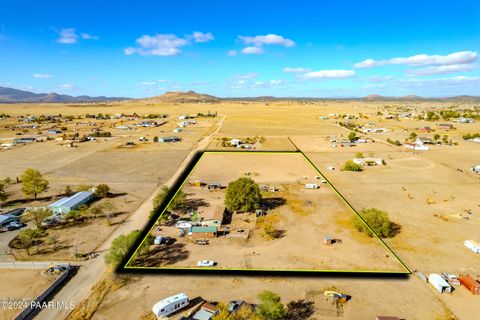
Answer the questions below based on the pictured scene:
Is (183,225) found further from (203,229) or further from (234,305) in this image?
(234,305)

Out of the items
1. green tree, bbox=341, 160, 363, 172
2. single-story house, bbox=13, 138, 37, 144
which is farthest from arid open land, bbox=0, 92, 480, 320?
single-story house, bbox=13, 138, 37, 144

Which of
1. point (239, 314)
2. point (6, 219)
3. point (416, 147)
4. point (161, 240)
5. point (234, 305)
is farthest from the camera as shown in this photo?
point (416, 147)

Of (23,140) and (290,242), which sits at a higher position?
(23,140)

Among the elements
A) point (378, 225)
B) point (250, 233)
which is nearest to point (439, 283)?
point (378, 225)

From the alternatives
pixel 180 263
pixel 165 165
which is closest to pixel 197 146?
pixel 165 165

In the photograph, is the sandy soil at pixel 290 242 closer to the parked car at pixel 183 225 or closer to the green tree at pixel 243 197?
the parked car at pixel 183 225

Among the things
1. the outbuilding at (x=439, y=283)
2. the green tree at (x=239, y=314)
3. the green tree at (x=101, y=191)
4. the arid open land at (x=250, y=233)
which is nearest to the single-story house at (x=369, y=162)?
Answer: the arid open land at (x=250, y=233)

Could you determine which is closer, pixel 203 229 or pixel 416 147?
pixel 203 229
